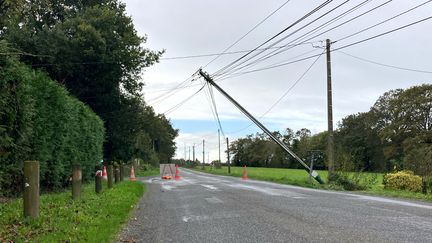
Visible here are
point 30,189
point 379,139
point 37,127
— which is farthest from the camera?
point 379,139

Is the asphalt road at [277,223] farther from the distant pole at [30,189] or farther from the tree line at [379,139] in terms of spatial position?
the tree line at [379,139]

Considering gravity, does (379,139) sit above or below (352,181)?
above

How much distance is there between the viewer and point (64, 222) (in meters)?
8.65

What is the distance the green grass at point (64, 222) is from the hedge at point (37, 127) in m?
1.30

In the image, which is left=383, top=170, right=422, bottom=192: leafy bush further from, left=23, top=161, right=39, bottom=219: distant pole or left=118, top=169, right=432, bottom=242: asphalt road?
left=23, top=161, right=39, bottom=219: distant pole

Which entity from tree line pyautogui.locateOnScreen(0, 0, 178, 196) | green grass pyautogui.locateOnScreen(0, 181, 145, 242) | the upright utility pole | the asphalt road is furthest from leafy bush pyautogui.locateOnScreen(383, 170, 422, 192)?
green grass pyautogui.locateOnScreen(0, 181, 145, 242)

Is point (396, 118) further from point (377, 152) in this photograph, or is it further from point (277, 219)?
point (277, 219)

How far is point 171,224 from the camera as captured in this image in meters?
9.77

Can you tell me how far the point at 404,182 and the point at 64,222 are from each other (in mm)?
19181

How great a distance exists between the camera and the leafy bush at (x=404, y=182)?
2293cm

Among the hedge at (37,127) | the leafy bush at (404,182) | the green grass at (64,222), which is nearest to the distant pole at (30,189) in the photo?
the green grass at (64,222)

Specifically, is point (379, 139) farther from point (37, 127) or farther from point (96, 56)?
point (37, 127)

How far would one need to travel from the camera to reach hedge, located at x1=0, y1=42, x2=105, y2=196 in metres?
10.7

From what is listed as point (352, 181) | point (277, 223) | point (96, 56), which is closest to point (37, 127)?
point (277, 223)
